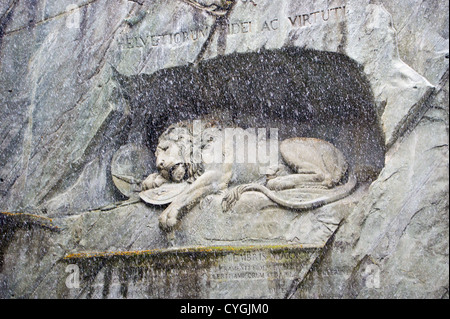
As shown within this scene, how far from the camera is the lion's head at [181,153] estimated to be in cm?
585

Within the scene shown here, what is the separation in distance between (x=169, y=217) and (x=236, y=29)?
173cm

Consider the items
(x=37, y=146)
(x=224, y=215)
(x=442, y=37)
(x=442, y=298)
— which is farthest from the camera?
(x=37, y=146)

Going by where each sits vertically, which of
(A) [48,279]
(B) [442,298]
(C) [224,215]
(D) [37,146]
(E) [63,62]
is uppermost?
(E) [63,62]

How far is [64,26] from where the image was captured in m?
6.34

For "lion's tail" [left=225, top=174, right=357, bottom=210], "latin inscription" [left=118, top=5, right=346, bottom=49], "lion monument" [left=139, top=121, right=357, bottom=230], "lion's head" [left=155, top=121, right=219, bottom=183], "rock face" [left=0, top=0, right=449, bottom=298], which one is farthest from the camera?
"lion's head" [left=155, top=121, right=219, bottom=183]

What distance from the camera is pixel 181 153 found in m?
5.92

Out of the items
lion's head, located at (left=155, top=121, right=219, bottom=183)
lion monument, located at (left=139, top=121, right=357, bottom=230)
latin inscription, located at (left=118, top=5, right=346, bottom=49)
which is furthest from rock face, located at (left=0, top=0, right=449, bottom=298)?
lion's head, located at (left=155, top=121, right=219, bottom=183)

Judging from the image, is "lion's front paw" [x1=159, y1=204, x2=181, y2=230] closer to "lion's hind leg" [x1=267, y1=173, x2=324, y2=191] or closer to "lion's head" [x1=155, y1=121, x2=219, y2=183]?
"lion's head" [x1=155, y1=121, x2=219, y2=183]

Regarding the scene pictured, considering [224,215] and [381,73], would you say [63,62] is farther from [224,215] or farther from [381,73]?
[381,73]

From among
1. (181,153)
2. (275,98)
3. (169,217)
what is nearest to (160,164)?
(181,153)

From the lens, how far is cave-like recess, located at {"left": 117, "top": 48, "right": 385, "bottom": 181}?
217 inches

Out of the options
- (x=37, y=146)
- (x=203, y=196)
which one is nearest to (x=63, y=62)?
(x=37, y=146)

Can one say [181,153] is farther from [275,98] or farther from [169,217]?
[275,98]
